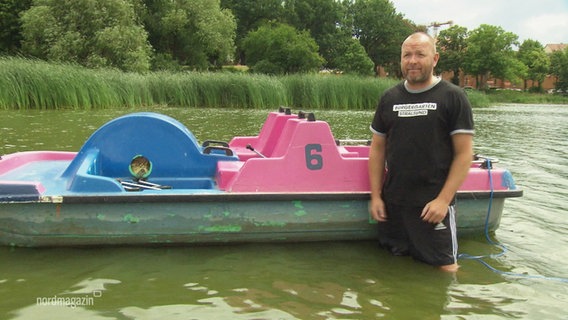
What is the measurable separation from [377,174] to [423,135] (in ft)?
1.86

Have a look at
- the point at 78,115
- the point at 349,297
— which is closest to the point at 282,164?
the point at 349,297

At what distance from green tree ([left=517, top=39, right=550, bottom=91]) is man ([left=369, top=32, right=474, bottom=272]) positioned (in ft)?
233

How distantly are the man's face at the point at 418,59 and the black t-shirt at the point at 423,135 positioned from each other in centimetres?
13

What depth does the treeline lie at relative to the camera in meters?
27.9

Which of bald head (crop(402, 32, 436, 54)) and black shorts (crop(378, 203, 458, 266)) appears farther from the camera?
black shorts (crop(378, 203, 458, 266))

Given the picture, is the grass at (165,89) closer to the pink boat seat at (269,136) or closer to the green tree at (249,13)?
the pink boat seat at (269,136)

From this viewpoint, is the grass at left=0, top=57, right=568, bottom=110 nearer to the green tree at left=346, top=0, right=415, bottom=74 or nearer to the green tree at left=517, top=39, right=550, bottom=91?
the green tree at left=346, top=0, right=415, bottom=74

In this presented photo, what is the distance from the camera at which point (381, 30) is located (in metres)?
69.7

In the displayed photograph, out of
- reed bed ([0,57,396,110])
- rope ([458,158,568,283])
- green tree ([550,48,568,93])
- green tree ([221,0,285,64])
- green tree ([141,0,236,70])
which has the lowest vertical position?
rope ([458,158,568,283])

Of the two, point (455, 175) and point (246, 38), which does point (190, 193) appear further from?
point (246, 38)

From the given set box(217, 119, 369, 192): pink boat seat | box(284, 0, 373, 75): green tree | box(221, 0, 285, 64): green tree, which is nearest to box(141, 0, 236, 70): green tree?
box(221, 0, 285, 64): green tree

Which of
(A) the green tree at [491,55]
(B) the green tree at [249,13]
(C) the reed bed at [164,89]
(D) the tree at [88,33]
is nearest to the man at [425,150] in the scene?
(C) the reed bed at [164,89]

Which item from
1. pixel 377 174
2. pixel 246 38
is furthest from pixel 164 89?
pixel 246 38

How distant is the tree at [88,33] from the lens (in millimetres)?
27141
